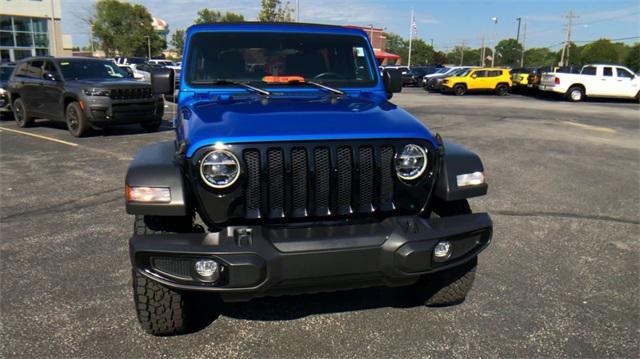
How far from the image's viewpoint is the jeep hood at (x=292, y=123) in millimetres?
2670

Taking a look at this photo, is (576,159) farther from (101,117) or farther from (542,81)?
(542,81)

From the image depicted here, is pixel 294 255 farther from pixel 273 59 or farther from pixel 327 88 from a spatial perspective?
pixel 273 59

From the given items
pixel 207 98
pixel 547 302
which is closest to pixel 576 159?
pixel 547 302

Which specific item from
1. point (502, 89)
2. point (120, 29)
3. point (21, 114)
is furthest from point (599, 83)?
point (120, 29)

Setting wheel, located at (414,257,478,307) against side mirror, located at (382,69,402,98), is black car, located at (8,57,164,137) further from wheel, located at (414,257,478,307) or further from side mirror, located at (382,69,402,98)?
wheel, located at (414,257,478,307)

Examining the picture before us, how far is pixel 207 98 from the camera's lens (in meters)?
3.73

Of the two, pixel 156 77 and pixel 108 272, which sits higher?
pixel 156 77

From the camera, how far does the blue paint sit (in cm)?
269

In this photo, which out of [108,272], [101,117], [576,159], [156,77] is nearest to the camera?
[108,272]

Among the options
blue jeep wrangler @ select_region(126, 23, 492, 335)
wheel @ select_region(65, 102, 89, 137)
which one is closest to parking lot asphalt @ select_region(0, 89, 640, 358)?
blue jeep wrangler @ select_region(126, 23, 492, 335)

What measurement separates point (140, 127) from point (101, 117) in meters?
2.20

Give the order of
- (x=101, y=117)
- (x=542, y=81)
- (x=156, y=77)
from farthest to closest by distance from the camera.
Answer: (x=542, y=81)
(x=101, y=117)
(x=156, y=77)

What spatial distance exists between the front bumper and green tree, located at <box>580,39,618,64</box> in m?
95.6

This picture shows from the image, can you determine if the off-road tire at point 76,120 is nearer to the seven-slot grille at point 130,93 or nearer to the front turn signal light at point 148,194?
the seven-slot grille at point 130,93
